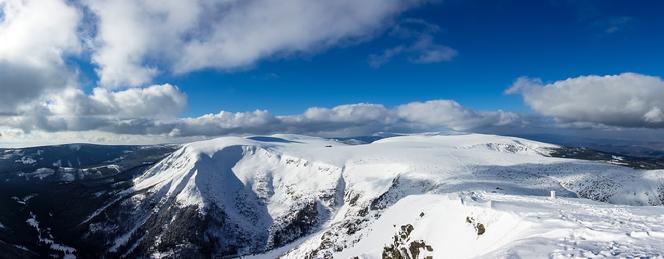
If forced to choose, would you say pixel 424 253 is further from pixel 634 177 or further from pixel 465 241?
pixel 634 177

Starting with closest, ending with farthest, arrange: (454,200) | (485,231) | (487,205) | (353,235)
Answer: (485,231), (487,205), (454,200), (353,235)

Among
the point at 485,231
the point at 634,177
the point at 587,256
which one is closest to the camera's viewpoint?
the point at 587,256

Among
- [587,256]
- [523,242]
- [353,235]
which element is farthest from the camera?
[353,235]

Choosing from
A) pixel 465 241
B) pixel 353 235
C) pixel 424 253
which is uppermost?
pixel 465 241

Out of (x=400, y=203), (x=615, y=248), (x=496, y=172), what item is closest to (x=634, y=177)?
(x=496, y=172)

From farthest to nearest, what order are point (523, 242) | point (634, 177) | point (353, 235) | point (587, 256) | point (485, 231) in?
point (634, 177)
point (353, 235)
point (485, 231)
point (523, 242)
point (587, 256)

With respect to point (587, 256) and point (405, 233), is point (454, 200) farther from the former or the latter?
point (587, 256)

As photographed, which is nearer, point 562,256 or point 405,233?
point 562,256

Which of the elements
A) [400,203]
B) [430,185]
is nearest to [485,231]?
[400,203]

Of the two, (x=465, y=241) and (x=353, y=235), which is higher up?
(x=465, y=241)
